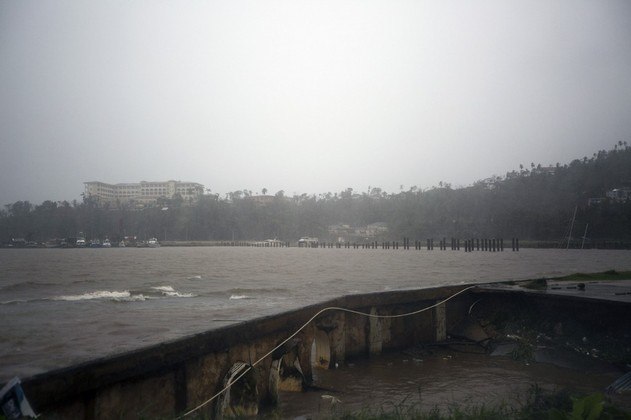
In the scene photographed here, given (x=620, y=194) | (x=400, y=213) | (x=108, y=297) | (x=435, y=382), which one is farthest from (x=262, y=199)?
(x=435, y=382)

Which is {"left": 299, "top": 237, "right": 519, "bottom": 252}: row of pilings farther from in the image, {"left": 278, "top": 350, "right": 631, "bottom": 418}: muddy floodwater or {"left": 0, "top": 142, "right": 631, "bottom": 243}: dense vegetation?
{"left": 278, "top": 350, "right": 631, "bottom": 418}: muddy floodwater

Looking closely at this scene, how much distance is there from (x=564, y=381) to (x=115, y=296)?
1860 cm

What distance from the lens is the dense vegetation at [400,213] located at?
97438 millimetres

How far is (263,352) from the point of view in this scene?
6.05 meters

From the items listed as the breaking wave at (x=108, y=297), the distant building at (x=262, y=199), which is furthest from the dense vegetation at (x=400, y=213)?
the breaking wave at (x=108, y=297)

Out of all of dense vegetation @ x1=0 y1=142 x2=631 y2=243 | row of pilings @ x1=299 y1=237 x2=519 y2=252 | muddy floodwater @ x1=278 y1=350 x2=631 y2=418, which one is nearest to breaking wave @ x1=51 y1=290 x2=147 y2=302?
muddy floodwater @ x1=278 y1=350 x2=631 y2=418

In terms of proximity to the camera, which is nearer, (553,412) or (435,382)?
(553,412)

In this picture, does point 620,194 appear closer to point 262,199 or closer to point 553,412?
point 553,412

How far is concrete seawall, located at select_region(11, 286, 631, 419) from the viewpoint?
12.7ft

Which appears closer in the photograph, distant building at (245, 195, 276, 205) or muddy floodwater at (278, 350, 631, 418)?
muddy floodwater at (278, 350, 631, 418)

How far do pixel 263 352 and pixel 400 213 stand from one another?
139 meters

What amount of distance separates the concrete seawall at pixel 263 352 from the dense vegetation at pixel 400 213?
308 ft

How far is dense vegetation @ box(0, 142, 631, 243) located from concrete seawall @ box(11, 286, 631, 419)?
9386 centimetres

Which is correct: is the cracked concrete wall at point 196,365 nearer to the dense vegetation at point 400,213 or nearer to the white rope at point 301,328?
the white rope at point 301,328
